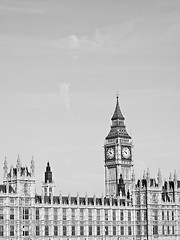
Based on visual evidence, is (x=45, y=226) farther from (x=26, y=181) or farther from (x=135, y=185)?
(x=135, y=185)

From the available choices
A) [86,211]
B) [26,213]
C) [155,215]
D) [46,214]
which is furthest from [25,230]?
[155,215]

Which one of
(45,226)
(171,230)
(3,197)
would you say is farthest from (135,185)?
(3,197)

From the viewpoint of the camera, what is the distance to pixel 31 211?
484 ft

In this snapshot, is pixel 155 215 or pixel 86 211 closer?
pixel 86 211

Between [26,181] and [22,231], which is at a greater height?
[26,181]

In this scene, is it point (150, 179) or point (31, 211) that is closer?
point (31, 211)

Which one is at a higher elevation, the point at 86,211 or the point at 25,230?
the point at 86,211

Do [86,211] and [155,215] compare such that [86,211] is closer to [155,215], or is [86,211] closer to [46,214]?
[46,214]

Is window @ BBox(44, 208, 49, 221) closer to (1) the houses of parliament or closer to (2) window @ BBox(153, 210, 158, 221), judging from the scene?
(1) the houses of parliament

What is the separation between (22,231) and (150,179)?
45.9m

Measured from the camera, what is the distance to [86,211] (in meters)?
161

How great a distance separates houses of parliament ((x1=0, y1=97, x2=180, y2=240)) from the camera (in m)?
145

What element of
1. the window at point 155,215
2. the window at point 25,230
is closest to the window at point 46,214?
the window at point 25,230

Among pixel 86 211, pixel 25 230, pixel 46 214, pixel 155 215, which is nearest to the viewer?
pixel 25 230
